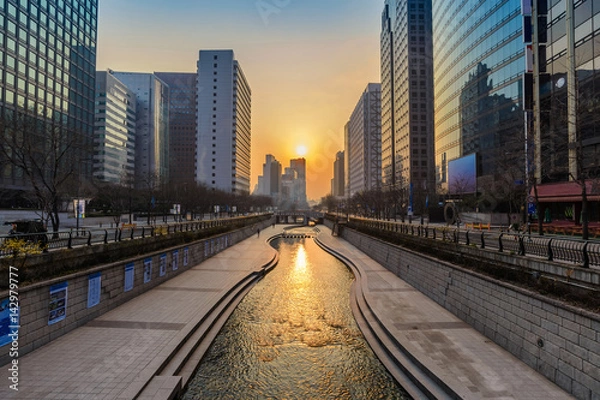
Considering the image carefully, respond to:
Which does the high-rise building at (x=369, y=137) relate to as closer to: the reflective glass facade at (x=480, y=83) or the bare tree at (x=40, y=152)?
the reflective glass facade at (x=480, y=83)

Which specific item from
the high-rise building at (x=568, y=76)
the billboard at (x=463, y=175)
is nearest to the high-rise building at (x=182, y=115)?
the billboard at (x=463, y=175)

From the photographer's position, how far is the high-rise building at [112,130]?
336 feet

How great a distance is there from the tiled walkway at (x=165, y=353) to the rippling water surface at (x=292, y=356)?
129cm

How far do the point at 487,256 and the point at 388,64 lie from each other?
122m

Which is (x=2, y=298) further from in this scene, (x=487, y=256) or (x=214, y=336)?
(x=487, y=256)

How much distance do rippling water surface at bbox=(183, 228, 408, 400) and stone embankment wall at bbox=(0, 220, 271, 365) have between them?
5006mm

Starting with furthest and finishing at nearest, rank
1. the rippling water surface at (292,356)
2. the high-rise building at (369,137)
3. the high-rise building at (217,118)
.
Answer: the high-rise building at (369,137)
the high-rise building at (217,118)
the rippling water surface at (292,356)

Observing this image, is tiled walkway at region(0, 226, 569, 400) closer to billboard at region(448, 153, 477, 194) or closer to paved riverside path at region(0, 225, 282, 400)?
paved riverside path at region(0, 225, 282, 400)

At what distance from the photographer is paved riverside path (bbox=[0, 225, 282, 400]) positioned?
24.0 feet

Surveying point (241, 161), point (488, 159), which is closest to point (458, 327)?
point (488, 159)

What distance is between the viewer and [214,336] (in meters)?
12.1

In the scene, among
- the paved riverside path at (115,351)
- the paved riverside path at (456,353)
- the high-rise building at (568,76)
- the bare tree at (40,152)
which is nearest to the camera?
the paved riverside path at (115,351)

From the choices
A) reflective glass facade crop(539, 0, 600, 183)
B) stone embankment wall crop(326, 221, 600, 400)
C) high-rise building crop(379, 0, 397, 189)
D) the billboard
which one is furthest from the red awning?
high-rise building crop(379, 0, 397, 189)

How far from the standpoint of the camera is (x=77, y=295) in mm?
11117
